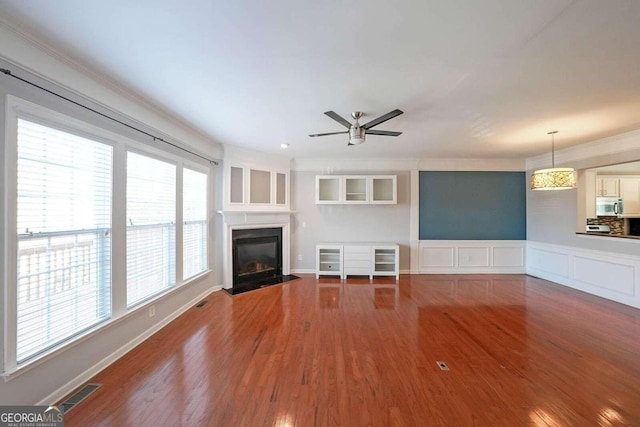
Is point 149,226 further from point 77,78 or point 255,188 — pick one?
point 255,188

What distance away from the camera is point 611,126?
10.8ft

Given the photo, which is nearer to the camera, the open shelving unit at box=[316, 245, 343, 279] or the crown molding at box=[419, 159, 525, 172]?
the open shelving unit at box=[316, 245, 343, 279]

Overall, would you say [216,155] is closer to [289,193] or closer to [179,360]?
[289,193]

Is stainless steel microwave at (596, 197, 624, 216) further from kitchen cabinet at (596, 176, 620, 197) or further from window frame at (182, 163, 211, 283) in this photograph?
window frame at (182, 163, 211, 283)

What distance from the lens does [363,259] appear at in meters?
5.17

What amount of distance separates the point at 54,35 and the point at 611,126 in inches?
237

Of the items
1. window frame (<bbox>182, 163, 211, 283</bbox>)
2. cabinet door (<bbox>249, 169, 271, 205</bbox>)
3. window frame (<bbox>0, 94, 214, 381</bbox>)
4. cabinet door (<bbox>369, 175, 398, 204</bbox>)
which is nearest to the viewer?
window frame (<bbox>0, 94, 214, 381</bbox>)

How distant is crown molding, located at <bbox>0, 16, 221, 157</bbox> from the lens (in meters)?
1.56

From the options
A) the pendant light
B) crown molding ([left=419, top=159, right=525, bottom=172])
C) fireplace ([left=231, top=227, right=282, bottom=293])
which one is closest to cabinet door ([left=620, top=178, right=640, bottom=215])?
crown molding ([left=419, top=159, right=525, bottom=172])

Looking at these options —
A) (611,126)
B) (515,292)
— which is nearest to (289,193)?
(515,292)

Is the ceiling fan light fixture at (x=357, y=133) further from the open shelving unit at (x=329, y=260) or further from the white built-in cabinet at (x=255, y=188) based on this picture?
the open shelving unit at (x=329, y=260)

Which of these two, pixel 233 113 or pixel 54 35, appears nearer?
pixel 54 35

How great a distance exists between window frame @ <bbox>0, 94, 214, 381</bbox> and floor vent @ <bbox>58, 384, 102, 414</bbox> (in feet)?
1.20

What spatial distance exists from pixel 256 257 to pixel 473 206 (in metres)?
4.98
